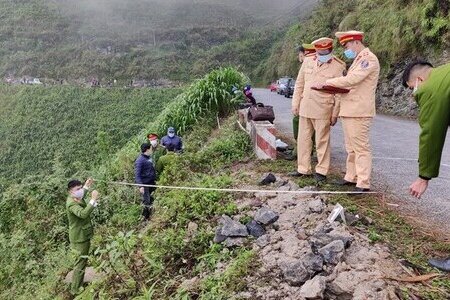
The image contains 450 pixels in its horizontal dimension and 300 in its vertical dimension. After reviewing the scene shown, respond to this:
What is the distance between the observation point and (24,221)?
28.9 feet

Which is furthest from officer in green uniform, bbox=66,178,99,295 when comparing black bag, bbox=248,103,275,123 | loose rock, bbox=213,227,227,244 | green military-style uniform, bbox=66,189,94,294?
black bag, bbox=248,103,275,123

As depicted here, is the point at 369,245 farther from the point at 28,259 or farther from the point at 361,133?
the point at 28,259

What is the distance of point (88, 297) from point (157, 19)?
121 m

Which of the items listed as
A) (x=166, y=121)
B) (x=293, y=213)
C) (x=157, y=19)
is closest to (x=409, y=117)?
(x=166, y=121)

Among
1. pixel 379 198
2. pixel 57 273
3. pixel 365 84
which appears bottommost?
pixel 57 273

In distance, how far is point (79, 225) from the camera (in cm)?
527

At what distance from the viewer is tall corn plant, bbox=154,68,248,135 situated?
10.1m

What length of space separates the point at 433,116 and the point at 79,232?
4262 mm

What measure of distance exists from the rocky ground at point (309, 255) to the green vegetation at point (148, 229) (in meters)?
0.18

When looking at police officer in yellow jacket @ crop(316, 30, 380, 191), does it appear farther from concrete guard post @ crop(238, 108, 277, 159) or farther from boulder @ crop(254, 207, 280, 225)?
concrete guard post @ crop(238, 108, 277, 159)

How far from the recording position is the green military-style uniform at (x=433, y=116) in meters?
2.54

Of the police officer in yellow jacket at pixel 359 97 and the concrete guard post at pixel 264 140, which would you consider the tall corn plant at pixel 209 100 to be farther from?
the police officer in yellow jacket at pixel 359 97

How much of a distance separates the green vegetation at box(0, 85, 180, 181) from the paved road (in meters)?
25.5

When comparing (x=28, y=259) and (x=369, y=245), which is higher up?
(x=369, y=245)
